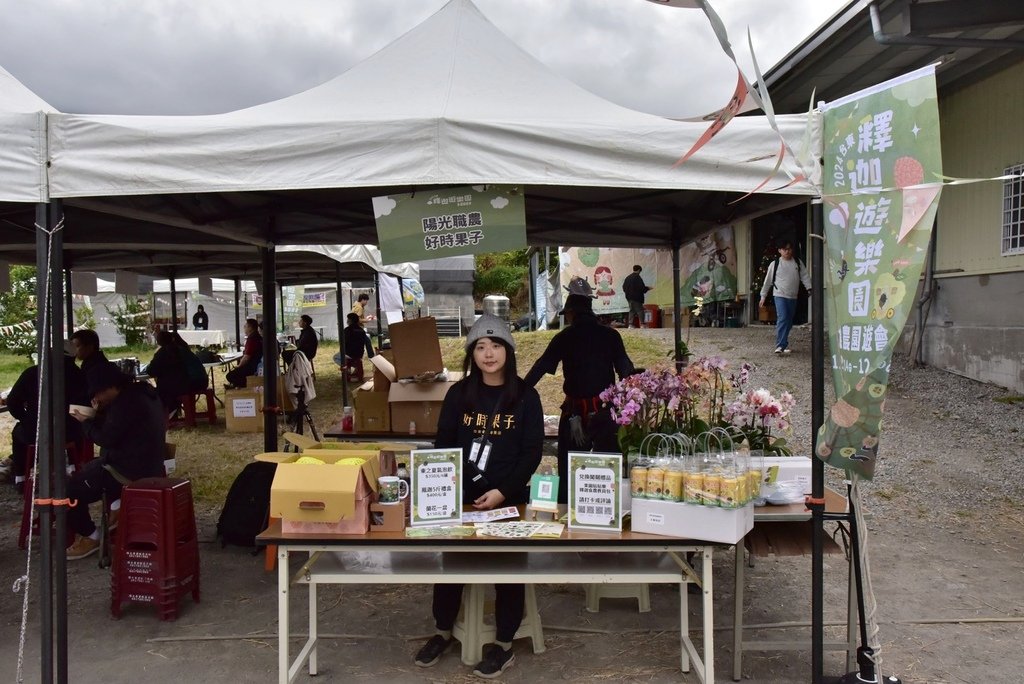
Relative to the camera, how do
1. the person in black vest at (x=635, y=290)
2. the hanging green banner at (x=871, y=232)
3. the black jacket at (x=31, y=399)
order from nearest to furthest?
the hanging green banner at (x=871, y=232)
the black jacket at (x=31, y=399)
the person in black vest at (x=635, y=290)

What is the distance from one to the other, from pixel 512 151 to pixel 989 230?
775cm

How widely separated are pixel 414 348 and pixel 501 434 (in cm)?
306

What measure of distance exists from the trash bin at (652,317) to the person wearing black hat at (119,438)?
43.6 ft

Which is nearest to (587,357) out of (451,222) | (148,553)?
(451,222)

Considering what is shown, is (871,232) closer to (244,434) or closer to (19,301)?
(244,434)

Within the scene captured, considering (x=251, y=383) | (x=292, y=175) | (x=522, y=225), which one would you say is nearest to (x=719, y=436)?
(x=522, y=225)

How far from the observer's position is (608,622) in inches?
152

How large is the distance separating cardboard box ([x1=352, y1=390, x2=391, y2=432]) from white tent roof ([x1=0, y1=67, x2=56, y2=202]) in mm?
3512

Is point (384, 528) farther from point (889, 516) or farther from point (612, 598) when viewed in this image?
point (889, 516)

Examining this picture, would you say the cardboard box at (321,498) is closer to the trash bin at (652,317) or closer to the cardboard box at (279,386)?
the cardboard box at (279,386)

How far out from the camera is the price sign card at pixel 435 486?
9.80 ft

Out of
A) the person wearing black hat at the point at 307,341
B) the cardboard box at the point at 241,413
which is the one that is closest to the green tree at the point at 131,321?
the person wearing black hat at the point at 307,341

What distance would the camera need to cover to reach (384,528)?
2.97 metres

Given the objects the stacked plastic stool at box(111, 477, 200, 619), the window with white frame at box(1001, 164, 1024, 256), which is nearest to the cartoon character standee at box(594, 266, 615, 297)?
the window with white frame at box(1001, 164, 1024, 256)
